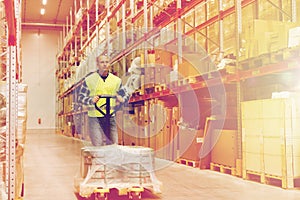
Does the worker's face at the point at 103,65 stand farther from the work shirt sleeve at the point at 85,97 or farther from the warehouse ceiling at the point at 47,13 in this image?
the warehouse ceiling at the point at 47,13

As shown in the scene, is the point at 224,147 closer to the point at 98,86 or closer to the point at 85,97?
the point at 98,86

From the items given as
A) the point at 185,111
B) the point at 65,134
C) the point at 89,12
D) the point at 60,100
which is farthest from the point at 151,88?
the point at 60,100

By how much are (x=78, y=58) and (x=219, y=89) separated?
1198 cm

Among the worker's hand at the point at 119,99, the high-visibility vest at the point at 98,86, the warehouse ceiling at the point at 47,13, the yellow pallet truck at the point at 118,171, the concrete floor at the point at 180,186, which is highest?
the warehouse ceiling at the point at 47,13

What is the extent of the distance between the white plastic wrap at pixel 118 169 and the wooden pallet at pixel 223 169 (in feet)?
6.54

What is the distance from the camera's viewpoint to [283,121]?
15.9 feet

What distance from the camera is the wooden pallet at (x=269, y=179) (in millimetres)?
4852

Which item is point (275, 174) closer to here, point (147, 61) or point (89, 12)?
point (147, 61)

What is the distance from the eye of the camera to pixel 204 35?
827cm

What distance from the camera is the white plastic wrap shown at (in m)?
4.29

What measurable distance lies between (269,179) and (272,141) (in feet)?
1.72

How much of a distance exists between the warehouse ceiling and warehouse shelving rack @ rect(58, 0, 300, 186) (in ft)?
24.7

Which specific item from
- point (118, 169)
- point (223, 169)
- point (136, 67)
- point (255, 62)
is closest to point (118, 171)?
point (118, 169)

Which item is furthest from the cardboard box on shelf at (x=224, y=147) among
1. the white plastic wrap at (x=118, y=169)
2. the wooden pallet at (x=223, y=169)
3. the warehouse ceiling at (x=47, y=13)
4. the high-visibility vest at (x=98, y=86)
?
the warehouse ceiling at (x=47, y=13)
